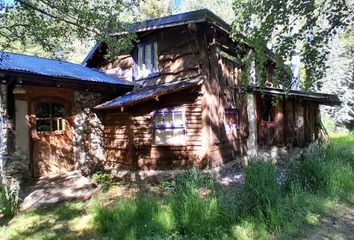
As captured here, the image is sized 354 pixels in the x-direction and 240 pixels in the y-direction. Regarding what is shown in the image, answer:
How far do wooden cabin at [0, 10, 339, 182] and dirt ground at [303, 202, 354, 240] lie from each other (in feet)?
13.0

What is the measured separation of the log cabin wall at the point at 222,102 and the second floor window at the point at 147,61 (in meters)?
2.24

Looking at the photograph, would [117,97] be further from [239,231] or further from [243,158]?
[239,231]

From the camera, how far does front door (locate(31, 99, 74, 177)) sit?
10.4m

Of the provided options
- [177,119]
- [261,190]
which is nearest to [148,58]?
[177,119]

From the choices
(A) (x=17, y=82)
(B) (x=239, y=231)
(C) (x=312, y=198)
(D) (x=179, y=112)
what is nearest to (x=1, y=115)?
(A) (x=17, y=82)

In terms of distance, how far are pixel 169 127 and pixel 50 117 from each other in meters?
3.82

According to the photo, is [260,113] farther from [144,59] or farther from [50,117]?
[50,117]

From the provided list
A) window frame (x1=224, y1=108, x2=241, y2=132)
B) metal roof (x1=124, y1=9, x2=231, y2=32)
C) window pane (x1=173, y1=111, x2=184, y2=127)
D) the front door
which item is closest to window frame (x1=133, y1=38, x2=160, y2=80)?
metal roof (x1=124, y1=9, x2=231, y2=32)

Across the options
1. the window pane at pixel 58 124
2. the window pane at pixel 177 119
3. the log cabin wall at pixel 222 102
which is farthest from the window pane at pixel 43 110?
the log cabin wall at pixel 222 102

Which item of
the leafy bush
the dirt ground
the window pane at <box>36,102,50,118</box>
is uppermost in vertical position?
the window pane at <box>36,102,50,118</box>

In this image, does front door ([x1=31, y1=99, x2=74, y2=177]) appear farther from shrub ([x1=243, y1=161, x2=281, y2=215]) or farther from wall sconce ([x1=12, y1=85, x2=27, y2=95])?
shrub ([x1=243, y1=161, x2=281, y2=215])

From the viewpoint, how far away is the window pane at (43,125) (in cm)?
1064

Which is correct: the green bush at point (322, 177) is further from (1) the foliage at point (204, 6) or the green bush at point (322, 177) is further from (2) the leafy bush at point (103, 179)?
(1) the foliage at point (204, 6)

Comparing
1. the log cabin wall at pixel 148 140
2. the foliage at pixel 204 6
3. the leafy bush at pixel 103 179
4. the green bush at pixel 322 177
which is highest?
the foliage at pixel 204 6
